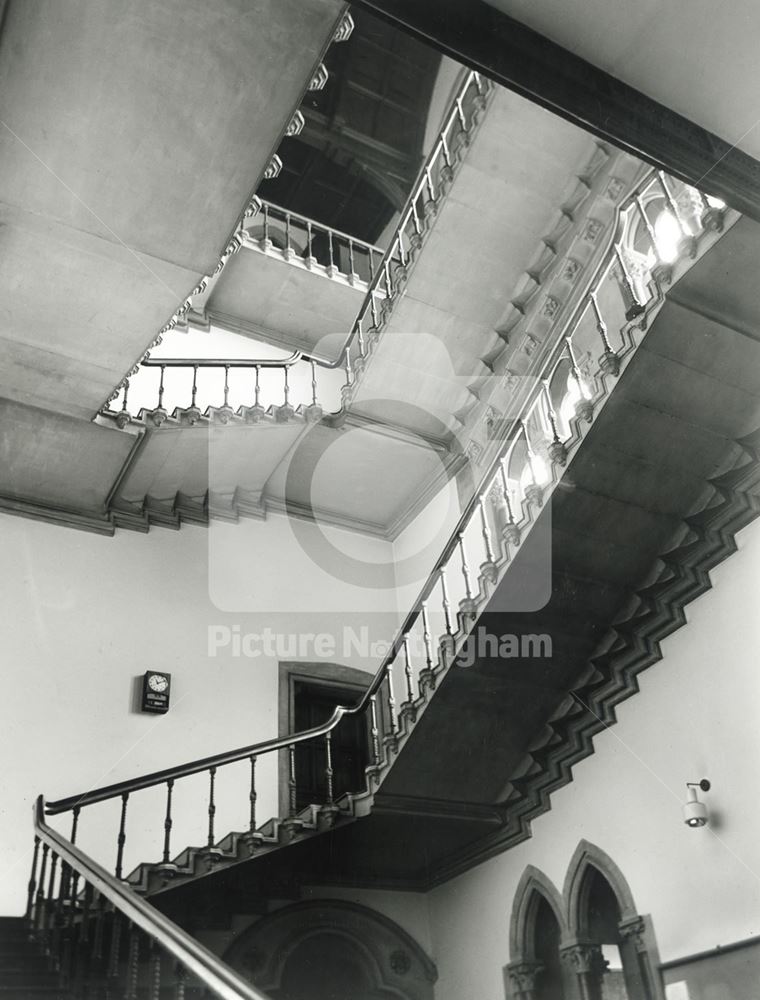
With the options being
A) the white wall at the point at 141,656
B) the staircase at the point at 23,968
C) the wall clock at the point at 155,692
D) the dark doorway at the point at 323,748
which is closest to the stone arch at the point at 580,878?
the dark doorway at the point at 323,748

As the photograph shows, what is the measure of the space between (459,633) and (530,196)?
14.3ft

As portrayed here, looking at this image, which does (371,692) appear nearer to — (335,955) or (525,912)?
(525,912)

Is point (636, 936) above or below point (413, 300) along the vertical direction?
below

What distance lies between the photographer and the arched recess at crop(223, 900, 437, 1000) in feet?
23.5

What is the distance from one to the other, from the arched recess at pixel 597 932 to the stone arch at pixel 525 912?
0.31m

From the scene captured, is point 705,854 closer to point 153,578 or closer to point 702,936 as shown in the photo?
point 702,936

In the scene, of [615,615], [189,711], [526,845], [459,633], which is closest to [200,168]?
[459,633]

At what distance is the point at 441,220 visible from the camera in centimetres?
827

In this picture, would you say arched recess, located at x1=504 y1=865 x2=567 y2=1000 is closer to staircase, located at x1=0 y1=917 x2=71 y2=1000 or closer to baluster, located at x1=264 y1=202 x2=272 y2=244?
staircase, located at x1=0 y1=917 x2=71 y2=1000

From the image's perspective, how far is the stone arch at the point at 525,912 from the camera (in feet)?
21.8

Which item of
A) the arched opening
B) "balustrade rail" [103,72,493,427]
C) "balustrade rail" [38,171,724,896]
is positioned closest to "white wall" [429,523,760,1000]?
the arched opening

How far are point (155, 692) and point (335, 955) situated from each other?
2.67 m

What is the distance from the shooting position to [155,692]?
26.5 feet

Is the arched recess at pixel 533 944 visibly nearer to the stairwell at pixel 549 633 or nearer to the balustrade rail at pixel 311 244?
the stairwell at pixel 549 633
